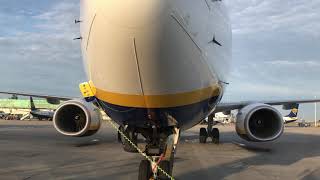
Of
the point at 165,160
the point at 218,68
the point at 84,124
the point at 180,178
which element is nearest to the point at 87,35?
the point at 165,160

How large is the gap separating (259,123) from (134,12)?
28.1 feet

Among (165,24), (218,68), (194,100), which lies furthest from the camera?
(218,68)

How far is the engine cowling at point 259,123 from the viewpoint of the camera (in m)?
11.8

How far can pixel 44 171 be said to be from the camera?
30.3ft

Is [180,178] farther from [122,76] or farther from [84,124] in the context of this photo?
[84,124]

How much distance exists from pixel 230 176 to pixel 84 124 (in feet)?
15.7

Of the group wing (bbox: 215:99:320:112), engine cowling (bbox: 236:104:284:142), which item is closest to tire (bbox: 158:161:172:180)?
engine cowling (bbox: 236:104:284:142)

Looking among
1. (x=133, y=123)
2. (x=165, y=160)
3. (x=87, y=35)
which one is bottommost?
(x=165, y=160)

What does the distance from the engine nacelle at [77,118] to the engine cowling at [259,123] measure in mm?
4138

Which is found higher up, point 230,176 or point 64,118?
point 64,118

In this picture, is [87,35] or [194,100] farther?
[194,100]

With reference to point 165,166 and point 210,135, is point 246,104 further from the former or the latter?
point 165,166

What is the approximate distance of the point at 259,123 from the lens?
12.7 meters

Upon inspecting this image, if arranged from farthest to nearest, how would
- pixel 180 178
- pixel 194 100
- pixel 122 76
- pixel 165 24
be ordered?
pixel 180 178 < pixel 194 100 < pixel 122 76 < pixel 165 24
